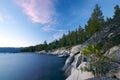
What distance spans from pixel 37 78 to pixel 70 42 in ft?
326

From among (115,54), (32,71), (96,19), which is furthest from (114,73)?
(96,19)

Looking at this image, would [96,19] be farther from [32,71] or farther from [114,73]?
[114,73]

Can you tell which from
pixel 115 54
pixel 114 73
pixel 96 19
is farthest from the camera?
pixel 96 19

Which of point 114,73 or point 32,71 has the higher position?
point 114,73

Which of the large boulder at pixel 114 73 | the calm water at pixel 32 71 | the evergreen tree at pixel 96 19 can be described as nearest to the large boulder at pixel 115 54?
the large boulder at pixel 114 73

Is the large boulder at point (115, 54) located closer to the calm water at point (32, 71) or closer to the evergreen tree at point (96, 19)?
the calm water at point (32, 71)

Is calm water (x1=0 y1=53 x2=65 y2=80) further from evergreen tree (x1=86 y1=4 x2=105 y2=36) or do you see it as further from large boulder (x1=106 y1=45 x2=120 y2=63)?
evergreen tree (x1=86 y1=4 x2=105 y2=36)

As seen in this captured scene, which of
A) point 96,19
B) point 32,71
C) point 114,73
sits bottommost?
point 32,71

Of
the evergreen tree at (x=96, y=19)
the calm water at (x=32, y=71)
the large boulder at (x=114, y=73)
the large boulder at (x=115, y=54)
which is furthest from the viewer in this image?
the evergreen tree at (x=96, y=19)

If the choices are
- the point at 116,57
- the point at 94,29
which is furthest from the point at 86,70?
the point at 94,29

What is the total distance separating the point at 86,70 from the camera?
2367 centimetres

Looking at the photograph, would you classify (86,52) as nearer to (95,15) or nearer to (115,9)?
(95,15)

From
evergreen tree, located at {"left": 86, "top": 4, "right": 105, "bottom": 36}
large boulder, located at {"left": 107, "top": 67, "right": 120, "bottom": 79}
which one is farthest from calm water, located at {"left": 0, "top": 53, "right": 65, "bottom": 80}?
evergreen tree, located at {"left": 86, "top": 4, "right": 105, "bottom": 36}

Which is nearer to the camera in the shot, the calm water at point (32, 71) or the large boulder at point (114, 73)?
the large boulder at point (114, 73)
